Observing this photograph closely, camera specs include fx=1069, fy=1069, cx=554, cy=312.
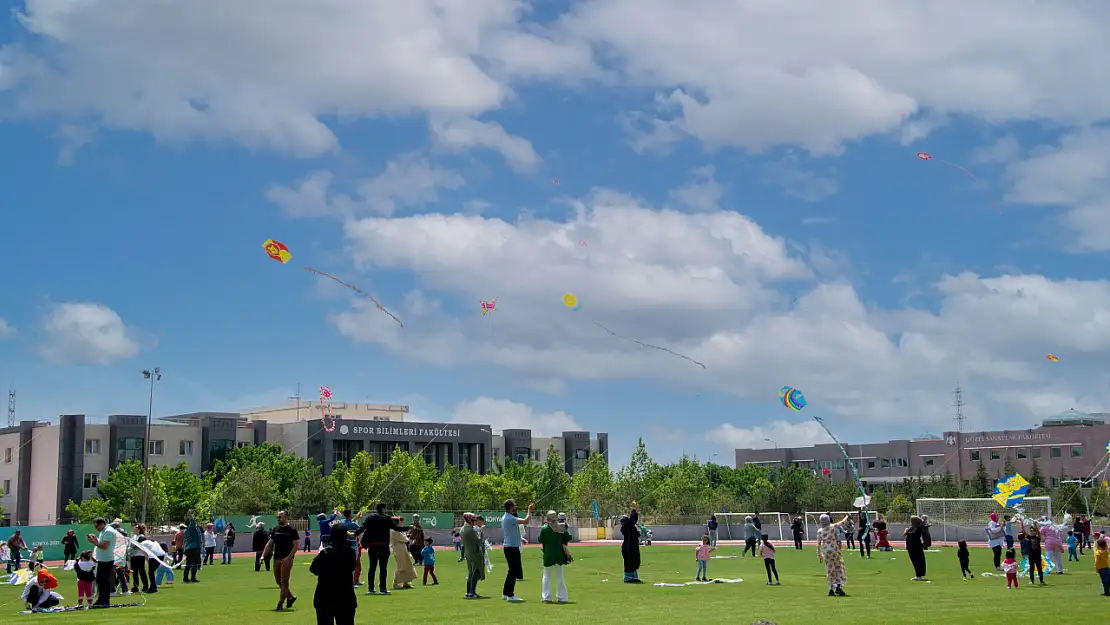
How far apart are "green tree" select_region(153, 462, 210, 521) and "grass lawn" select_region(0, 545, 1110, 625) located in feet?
222

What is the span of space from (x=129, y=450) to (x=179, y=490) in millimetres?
9010

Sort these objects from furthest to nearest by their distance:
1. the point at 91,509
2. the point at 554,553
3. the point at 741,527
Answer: the point at 91,509, the point at 741,527, the point at 554,553

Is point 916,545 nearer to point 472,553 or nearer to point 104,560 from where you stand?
point 472,553

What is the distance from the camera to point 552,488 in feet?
320

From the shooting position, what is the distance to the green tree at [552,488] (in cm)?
9694

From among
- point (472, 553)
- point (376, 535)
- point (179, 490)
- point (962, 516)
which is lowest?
point (962, 516)

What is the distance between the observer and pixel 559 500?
9750 centimetres

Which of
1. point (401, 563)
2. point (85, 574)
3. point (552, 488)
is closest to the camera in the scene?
point (85, 574)

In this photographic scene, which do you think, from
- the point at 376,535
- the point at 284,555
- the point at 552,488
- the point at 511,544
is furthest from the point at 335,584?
the point at 552,488

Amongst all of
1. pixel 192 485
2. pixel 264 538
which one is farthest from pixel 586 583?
pixel 192 485

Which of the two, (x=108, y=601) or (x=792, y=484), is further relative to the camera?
(x=792, y=484)

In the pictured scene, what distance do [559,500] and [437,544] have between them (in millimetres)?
34562

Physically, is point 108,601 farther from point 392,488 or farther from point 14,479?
point 14,479

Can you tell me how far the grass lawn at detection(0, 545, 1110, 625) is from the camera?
1744 cm
